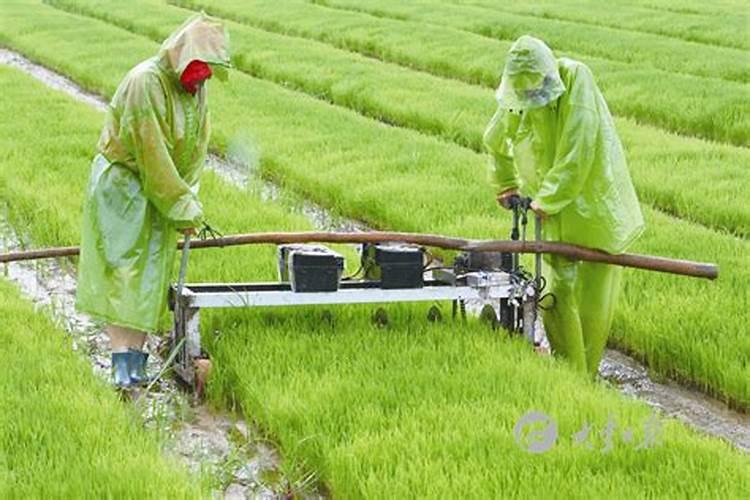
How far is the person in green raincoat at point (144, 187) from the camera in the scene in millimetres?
4219

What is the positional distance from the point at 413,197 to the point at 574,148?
289cm

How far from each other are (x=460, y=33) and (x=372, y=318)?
37.0 feet

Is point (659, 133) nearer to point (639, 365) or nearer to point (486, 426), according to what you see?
point (639, 365)

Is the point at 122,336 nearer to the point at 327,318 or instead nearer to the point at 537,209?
the point at 327,318

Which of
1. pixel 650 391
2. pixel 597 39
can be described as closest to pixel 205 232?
pixel 650 391

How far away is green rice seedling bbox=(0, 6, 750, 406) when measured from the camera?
193 inches

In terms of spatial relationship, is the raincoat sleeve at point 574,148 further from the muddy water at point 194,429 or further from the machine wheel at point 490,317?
the muddy water at point 194,429

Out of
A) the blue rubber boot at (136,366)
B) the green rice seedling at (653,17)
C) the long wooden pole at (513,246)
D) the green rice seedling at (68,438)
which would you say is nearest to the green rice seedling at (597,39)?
the green rice seedling at (653,17)

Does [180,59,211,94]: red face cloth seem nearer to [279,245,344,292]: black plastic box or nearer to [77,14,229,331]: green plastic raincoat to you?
[77,14,229,331]: green plastic raincoat

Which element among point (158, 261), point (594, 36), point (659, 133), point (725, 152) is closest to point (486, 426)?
point (158, 261)

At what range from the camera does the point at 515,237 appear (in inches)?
185

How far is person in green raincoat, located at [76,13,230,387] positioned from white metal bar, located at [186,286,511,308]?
8.1 inches

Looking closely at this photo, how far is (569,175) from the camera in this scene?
430cm

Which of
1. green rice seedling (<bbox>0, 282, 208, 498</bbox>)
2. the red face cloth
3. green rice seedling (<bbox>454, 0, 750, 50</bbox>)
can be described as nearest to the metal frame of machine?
green rice seedling (<bbox>0, 282, 208, 498</bbox>)
